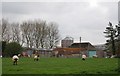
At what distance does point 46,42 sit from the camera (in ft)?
356

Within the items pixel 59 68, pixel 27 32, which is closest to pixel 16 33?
pixel 27 32

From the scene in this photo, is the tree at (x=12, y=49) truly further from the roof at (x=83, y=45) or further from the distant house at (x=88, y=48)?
the roof at (x=83, y=45)

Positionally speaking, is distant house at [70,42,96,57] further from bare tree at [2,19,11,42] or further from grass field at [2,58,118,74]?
grass field at [2,58,118,74]

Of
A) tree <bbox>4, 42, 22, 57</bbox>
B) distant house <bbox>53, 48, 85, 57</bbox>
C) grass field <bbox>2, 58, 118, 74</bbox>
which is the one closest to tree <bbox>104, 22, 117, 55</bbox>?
distant house <bbox>53, 48, 85, 57</bbox>

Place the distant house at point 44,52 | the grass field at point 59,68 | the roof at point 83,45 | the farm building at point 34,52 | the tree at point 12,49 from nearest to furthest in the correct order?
the grass field at point 59,68 < the tree at point 12,49 < the farm building at point 34,52 < the distant house at point 44,52 < the roof at point 83,45

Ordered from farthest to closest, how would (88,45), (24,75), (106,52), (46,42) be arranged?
(88,45) < (106,52) < (46,42) < (24,75)

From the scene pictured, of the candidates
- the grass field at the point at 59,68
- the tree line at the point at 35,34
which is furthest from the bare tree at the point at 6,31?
the grass field at the point at 59,68

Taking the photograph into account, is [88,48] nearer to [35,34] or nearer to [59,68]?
[35,34]

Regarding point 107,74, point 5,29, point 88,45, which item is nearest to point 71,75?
point 107,74

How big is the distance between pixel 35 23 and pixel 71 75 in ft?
295

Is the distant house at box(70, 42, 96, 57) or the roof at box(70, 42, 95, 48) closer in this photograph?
the distant house at box(70, 42, 96, 57)

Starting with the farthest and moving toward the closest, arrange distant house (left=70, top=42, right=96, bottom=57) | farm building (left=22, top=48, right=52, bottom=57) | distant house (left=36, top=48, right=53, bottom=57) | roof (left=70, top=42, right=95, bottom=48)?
roof (left=70, top=42, right=95, bottom=48), distant house (left=70, top=42, right=96, bottom=57), distant house (left=36, top=48, right=53, bottom=57), farm building (left=22, top=48, right=52, bottom=57)

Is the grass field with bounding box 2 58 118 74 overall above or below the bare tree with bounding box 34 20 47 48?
below

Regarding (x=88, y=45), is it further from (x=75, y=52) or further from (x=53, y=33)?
(x=53, y=33)
